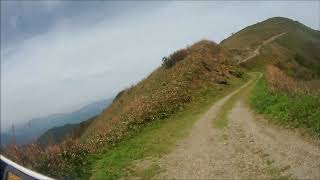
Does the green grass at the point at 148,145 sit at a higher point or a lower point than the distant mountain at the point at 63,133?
lower

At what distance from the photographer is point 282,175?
23.9 feet

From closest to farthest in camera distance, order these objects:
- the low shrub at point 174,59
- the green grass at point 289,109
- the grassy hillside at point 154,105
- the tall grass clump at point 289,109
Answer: the tall grass clump at point 289,109
the green grass at point 289,109
the grassy hillside at point 154,105
the low shrub at point 174,59

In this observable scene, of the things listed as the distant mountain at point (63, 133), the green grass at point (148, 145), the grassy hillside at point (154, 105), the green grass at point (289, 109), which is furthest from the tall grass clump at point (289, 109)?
the distant mountain at point (63, 133)

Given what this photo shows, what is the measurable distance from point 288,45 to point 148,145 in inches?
348

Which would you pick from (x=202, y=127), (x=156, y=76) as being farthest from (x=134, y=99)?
(x=202, y=127)

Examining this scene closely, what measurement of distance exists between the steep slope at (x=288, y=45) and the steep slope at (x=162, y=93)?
7894 millimetres

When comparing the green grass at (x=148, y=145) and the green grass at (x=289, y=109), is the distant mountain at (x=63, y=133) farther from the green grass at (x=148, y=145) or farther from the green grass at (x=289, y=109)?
the green grass at (x=289, y=109)

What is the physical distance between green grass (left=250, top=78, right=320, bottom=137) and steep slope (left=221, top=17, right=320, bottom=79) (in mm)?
5354

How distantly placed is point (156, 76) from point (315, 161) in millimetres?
14009

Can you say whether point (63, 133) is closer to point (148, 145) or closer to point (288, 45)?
point (148, 145)

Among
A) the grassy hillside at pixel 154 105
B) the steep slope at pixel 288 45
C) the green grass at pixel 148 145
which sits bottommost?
the green grass at pixel 148 145

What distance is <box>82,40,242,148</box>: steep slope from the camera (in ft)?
56.5

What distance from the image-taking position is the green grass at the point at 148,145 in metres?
12.4

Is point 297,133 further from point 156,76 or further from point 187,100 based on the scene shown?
point 156,76
